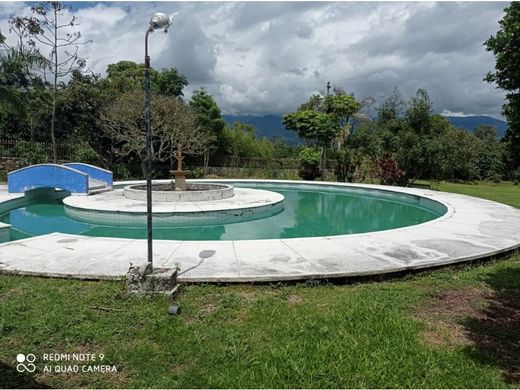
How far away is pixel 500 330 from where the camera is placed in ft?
11.4

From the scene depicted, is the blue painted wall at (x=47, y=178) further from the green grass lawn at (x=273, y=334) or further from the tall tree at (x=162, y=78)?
the tall tree at (x=162, y=78)

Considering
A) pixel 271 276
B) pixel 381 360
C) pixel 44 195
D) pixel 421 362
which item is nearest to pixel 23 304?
pixel 271 276

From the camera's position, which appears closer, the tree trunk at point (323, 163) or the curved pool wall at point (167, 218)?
the curved pool wall at point (167, 218)

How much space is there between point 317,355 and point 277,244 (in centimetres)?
321

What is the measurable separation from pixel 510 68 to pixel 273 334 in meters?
2.96

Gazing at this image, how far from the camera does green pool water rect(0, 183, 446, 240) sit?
27.3ft

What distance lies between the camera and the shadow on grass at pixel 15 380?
2.56 metres

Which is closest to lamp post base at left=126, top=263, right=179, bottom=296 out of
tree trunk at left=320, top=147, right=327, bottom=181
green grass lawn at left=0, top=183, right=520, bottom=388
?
green grass lawn at left=0, top=183, right=520, bottom=388

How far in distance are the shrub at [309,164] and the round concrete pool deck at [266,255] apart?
564 inches

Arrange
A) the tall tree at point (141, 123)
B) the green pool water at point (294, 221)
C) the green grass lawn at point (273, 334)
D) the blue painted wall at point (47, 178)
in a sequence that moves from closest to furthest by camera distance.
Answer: the green grass lawn at point (273, 334) < the green pool water at point (294, 221) < the blue painted wall at point (47, 178) < the tall tree at point (141, 123)

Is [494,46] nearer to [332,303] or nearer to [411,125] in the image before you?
[332,303]

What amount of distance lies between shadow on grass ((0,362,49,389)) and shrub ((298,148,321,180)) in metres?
19.5

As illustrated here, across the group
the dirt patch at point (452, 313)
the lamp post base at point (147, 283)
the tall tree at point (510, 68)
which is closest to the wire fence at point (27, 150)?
the lamp post base at point (147, 283)

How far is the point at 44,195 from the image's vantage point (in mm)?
13797
